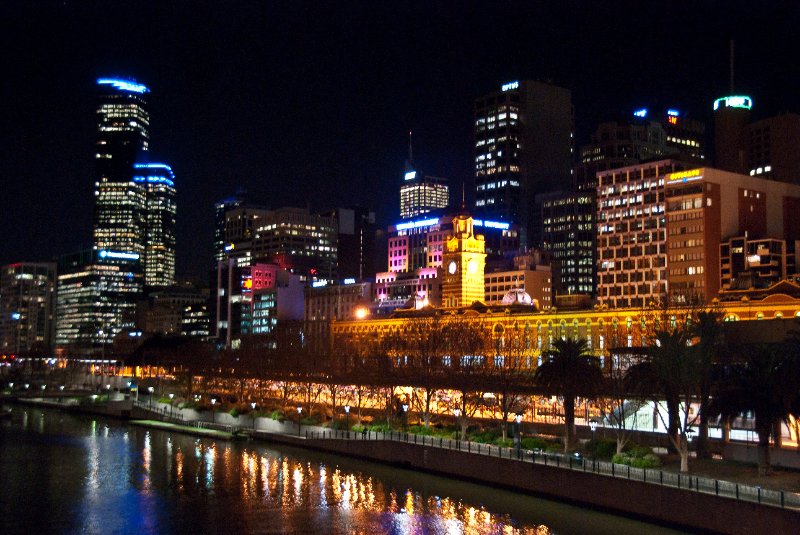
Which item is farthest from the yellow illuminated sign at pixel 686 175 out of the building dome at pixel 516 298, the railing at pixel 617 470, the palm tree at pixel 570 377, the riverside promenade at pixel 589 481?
the railing at pixel 617 470

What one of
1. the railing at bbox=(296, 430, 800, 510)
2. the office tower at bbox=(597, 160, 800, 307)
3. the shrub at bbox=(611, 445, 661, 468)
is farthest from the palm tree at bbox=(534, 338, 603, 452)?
the office tower at bbox=(597, 160, 800, 307)

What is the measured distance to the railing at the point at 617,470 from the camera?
5178cm

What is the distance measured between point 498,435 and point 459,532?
2744cm

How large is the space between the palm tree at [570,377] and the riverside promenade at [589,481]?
21.4 feet

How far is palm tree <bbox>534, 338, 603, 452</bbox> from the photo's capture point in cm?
7825

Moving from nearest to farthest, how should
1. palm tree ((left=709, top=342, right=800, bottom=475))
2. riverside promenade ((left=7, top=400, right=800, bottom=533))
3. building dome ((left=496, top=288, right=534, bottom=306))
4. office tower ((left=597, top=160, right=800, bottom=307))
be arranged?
riverside promenade ((left=7, top=400, right=800, bottom=533)) → palm tree ((left=709, top=342, right=800, bottom=475)) → building dome ((left=496, top=288, right=534, bottom=306)) → office tower ((left=597, top=160, right=800, bottom=307))

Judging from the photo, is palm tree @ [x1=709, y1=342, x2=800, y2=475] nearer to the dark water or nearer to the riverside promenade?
the riverside promenade

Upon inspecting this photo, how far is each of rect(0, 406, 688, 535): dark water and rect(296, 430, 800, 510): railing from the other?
2.96 m

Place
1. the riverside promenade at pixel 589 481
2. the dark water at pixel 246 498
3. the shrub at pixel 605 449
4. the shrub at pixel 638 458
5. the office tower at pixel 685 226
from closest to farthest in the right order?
the riverside promenade at pixel 589 481
the dark water at pixel 246 498
the shrub at pixel 638 458
the shrub at pixel 605 449
the office tower at pixel 685 226

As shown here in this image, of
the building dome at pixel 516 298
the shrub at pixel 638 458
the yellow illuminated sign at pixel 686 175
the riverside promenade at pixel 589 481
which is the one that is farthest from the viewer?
the yellow illuminated sign at pixel 686 175

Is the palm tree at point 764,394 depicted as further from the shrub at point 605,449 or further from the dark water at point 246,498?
the shrub at point 605,449

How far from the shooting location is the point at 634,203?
196750mm

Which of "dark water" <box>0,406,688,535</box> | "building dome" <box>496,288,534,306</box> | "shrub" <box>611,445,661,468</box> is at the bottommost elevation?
"dark water" <box>0,406,688,535</box>

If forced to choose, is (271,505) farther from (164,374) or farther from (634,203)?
(634,203)
